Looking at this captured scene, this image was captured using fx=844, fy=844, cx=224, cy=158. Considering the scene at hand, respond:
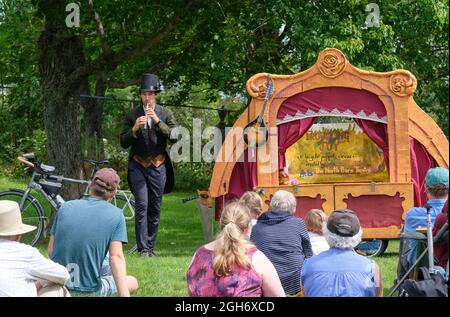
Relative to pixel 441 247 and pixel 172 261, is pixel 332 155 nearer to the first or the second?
pixel 172 261

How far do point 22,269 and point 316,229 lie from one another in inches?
107

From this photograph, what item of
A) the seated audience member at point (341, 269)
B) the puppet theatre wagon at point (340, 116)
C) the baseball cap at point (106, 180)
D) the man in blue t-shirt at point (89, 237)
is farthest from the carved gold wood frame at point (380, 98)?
the seated audience member at point (341, 269)

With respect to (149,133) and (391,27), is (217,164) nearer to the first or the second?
(149,133)

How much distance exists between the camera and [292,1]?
11961mm

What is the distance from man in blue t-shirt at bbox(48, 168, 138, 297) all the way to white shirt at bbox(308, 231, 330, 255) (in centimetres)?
169

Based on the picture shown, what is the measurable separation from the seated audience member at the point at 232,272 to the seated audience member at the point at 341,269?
21 centimetres

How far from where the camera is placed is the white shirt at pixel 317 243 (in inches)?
257

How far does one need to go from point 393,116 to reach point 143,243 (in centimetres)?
317

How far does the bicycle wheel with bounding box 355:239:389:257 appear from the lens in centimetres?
970

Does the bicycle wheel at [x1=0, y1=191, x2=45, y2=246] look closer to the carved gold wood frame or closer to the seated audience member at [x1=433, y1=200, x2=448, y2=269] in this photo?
the carved gold wood frame

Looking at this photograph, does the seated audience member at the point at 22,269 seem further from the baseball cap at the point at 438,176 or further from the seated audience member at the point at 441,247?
the baseball cap at the point at 438,176

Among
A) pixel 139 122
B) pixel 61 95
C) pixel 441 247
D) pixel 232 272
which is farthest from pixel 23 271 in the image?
pixel 61 95
